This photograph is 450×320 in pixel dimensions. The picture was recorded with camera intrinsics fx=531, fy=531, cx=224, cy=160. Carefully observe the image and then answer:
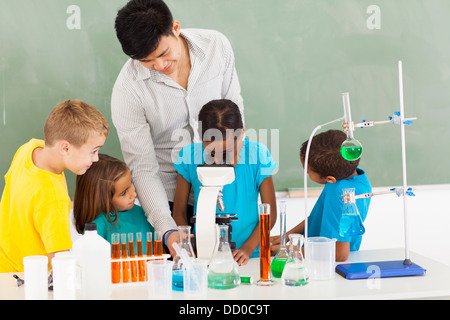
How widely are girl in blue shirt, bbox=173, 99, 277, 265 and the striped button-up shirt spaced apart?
116 millimetres

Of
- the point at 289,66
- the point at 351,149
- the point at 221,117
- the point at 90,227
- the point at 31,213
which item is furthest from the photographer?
the point at 289,66

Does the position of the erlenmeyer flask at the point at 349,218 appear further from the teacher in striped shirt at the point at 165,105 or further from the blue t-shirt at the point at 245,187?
the teacher in striped shirt at the point at 165,105

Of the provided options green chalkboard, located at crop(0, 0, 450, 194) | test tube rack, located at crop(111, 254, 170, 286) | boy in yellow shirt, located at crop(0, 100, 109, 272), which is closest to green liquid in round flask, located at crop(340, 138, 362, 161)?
test tube rack, located at crop(111, 254, 170, 286)

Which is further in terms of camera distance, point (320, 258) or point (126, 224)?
point (126, 224)

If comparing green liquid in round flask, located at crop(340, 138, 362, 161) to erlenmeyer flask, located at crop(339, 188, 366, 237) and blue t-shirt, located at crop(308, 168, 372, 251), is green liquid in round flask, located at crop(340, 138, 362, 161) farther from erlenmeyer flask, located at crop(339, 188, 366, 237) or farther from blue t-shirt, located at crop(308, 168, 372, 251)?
blue t-shirt, located at crop(308, 168, 372, 251)

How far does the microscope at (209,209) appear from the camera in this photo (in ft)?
5.35

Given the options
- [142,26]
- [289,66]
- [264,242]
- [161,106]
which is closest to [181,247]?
[264,242]

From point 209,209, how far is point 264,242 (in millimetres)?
198

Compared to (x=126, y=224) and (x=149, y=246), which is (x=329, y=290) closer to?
(x=149, y=246)

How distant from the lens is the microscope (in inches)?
64.2

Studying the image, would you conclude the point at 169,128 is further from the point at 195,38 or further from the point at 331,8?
the point at 331,8

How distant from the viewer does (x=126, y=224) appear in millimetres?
2230

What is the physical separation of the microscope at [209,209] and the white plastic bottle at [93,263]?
0.31 metres
